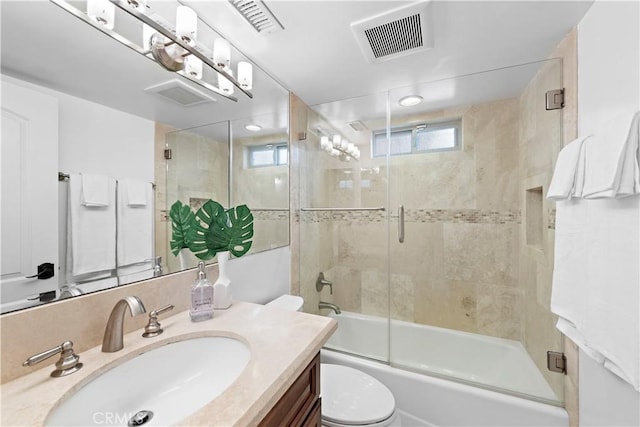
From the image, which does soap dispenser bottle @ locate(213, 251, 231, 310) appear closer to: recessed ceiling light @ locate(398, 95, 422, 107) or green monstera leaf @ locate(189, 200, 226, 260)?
green monstera leaf @ locate(189, 200, 226, 260)

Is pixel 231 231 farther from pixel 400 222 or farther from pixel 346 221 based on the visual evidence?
pixel 400 222

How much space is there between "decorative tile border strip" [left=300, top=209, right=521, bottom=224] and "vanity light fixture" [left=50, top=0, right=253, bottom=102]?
1.20 meters

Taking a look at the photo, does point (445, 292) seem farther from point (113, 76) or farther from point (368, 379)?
point (113, 76)

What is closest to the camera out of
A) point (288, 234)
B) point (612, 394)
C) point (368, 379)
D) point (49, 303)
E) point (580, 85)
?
point (49, 303)

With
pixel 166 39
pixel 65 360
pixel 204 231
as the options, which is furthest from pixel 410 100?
pixel 65 360

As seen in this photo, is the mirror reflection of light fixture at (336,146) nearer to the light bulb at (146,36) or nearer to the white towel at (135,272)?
the light bulb at (146,36)

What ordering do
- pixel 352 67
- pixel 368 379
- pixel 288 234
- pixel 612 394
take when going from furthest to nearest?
1. pixel 288 234
2. pixel 352 67
3. pixel 368 379
4. pixel 612 394

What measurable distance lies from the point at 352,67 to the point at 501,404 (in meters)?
2.13

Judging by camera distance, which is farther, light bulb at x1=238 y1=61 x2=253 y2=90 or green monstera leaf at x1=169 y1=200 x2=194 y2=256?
light bulb at x1=238 y1=61 x2=253 y2=90

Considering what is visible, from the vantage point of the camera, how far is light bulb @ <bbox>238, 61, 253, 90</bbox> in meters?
1.41

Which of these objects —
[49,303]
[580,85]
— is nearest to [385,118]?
[580,85]

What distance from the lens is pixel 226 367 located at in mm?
782

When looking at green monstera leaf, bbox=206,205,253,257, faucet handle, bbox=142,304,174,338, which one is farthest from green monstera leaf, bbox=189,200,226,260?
faucet handle, bbox=142,304,174,338

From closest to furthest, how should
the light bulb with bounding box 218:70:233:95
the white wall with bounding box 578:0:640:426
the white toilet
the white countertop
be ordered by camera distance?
the white countertop < the white wall with bounding box 578:0:640:426 < the white toilet < the light bulb with bounding box 218:70:233:95
